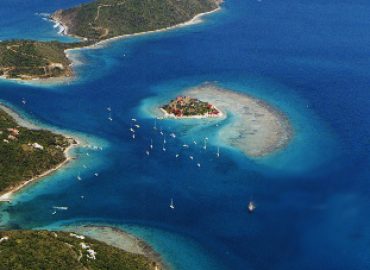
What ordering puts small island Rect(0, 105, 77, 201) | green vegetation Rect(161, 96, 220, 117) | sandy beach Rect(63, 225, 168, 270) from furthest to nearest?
green vegetation Rect(161, 96, 220, 117)
small island Rect(0, 105, 77, 201)
sandy beach Rect(63, 225, 168, 270)

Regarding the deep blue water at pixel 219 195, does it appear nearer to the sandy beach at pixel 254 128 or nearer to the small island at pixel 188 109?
the sandy beach at pixel 254 128

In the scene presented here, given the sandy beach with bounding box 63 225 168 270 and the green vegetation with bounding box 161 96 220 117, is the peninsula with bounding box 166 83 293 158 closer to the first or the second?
the green vegetation with bounding box 161 96 220 117

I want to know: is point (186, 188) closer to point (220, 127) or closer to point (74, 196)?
point (74, 196)

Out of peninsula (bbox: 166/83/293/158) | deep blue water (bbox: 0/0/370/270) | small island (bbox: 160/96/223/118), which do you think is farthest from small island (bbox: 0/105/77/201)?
peninsula (bbox: 166/83/293/158)

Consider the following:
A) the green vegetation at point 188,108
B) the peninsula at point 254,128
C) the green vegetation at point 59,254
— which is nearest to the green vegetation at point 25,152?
the green vegetation at point 59,254

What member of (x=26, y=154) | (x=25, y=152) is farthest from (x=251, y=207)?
(x=25, y=152)

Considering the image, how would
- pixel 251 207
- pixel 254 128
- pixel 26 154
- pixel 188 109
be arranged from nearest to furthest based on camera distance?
pixel 251 207
pixel 26 154
pixel 254 128
pixel 188 109

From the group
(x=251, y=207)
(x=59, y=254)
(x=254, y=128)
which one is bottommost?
(x=251, y=207)

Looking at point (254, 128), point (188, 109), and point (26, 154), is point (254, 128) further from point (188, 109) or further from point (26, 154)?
point (26, 154)
